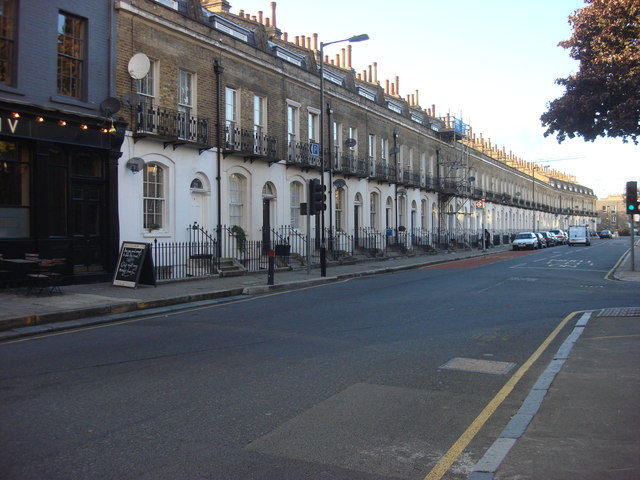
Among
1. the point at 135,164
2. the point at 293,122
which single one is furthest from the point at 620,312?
the point at 293,122

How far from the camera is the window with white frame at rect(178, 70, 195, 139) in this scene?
1905 centimetres

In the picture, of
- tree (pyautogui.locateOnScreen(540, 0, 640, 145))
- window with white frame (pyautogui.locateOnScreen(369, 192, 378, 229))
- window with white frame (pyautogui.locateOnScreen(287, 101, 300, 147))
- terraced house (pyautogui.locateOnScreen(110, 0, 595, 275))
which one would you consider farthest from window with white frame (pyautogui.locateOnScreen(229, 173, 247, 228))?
window with white frame (pyautogui.locateOnScreen(369, 192, 378, 229))

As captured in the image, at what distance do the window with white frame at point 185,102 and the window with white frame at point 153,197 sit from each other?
1.55m

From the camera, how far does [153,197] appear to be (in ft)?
60.0

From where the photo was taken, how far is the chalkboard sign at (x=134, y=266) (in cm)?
1499

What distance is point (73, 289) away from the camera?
47.1 ft

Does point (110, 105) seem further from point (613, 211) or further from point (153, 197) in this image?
point (613, 211)

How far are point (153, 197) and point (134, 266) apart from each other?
3835 millimetres

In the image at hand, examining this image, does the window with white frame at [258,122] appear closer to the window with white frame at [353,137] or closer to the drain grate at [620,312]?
the window with white frame at [353,137]

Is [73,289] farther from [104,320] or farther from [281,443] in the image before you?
[281,443]

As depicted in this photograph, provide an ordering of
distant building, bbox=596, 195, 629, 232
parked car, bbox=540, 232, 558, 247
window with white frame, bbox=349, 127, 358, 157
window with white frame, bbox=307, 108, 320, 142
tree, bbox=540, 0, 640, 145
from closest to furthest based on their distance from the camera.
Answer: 1. tree, bbox=540, 0, 640, 145
2. window with white frame, bbox=307, 108, 320, 142
3. window with white frame, bbox=349, 127, 358, 157
4. parked car, bbox=540, 232, 558, 247
5. distant building, bbox=596, 195, 629, 232

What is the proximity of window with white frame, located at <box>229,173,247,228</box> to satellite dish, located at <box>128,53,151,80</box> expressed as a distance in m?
6.01

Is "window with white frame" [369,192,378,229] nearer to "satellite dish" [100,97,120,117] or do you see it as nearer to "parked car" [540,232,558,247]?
"satellite dish" [100,97,120,117]

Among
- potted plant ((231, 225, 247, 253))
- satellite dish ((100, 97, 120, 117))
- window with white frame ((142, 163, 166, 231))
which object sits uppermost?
satellite dish ((100, 97, 120, 117))
